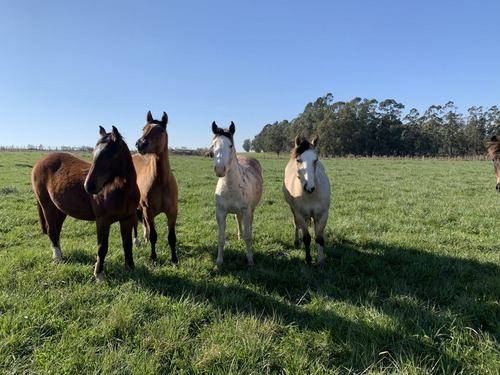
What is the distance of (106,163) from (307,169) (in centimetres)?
287

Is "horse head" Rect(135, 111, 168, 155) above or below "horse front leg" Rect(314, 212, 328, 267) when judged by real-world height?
above

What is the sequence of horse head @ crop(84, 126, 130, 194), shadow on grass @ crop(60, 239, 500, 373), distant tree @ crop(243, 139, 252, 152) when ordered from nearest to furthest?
shadow on grass @ crop(60, 239, 500, 373) < horse head @ crop(84, 126, 130, 194) < distant tree @ crop(243, 139, 252, 152)

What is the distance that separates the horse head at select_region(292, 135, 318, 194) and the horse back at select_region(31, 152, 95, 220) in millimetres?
3298

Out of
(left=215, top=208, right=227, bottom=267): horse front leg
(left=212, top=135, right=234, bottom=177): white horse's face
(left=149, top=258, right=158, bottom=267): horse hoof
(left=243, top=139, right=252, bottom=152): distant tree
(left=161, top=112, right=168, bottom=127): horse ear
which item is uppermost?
(left=243, top=139, right=252, bottom=152): distant tree

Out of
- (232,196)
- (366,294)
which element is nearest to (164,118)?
(232,196)

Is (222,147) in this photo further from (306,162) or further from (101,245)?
(101,245)

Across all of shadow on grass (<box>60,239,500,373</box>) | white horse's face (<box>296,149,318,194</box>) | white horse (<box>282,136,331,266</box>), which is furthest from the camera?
white horse (<box>282,136,331,266</box>)

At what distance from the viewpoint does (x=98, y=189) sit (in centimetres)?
331

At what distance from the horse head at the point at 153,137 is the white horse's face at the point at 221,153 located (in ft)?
2.64

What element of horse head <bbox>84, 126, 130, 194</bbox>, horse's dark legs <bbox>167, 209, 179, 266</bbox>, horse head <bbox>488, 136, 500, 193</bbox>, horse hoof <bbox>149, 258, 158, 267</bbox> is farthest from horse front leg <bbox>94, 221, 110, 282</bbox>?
horse head <bbox>488, 136, 500, 193</bbox>

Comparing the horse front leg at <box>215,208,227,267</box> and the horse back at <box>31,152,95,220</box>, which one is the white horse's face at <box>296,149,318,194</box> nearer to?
the horse front leg at <box>215,208,227,267</box>

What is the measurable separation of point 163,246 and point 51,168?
7.79 ft

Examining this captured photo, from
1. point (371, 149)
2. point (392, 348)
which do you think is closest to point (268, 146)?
point (371, 149)

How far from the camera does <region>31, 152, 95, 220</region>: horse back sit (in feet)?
12.9
